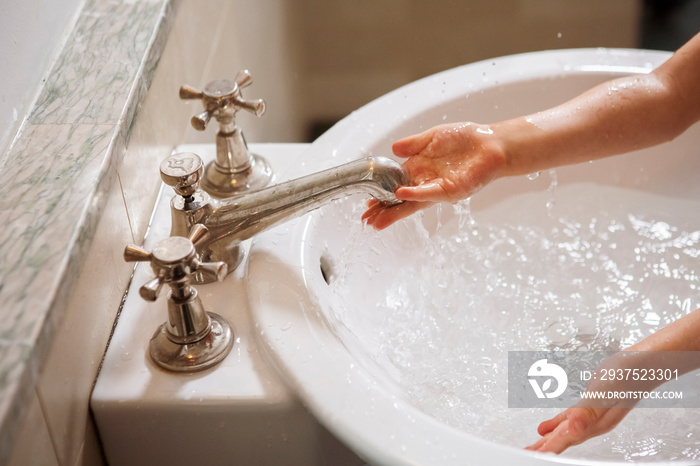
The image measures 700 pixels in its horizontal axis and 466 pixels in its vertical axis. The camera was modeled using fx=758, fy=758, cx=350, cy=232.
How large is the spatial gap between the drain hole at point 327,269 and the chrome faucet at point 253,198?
114mm

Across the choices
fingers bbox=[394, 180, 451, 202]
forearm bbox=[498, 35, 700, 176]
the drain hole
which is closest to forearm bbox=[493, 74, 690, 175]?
forearm bbox=[498, 35, 700, 176]

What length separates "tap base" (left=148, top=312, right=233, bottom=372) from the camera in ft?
2.32

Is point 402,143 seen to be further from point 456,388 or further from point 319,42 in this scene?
point 319,42

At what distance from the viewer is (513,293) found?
0.98 metres

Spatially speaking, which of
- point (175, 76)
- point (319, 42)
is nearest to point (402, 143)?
point (175, 76)

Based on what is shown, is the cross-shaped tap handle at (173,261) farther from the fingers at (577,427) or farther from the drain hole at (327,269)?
the fingers at (577,427)

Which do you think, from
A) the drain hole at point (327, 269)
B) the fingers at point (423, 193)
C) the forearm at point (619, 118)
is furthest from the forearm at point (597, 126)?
the drain hole at point (327, 269)

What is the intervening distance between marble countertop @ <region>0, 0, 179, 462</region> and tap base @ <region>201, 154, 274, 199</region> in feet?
0.43

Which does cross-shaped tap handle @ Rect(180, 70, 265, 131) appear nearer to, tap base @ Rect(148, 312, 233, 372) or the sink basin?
the sink basin

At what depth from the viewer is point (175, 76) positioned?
100 cm

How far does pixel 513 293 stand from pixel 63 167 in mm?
565

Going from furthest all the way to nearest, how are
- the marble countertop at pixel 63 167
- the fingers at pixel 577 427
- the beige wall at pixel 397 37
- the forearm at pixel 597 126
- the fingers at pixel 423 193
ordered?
the beige wall at pixel 397 37 < the forearm at pixel 597 126 < the fingers at pixel 423 193 < the fingers at pixel 577 427 < the marble countertop at pixel 63 167

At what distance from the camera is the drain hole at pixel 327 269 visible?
0.86 metres

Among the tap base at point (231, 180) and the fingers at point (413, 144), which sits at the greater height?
the fingers at point (413, 144)
